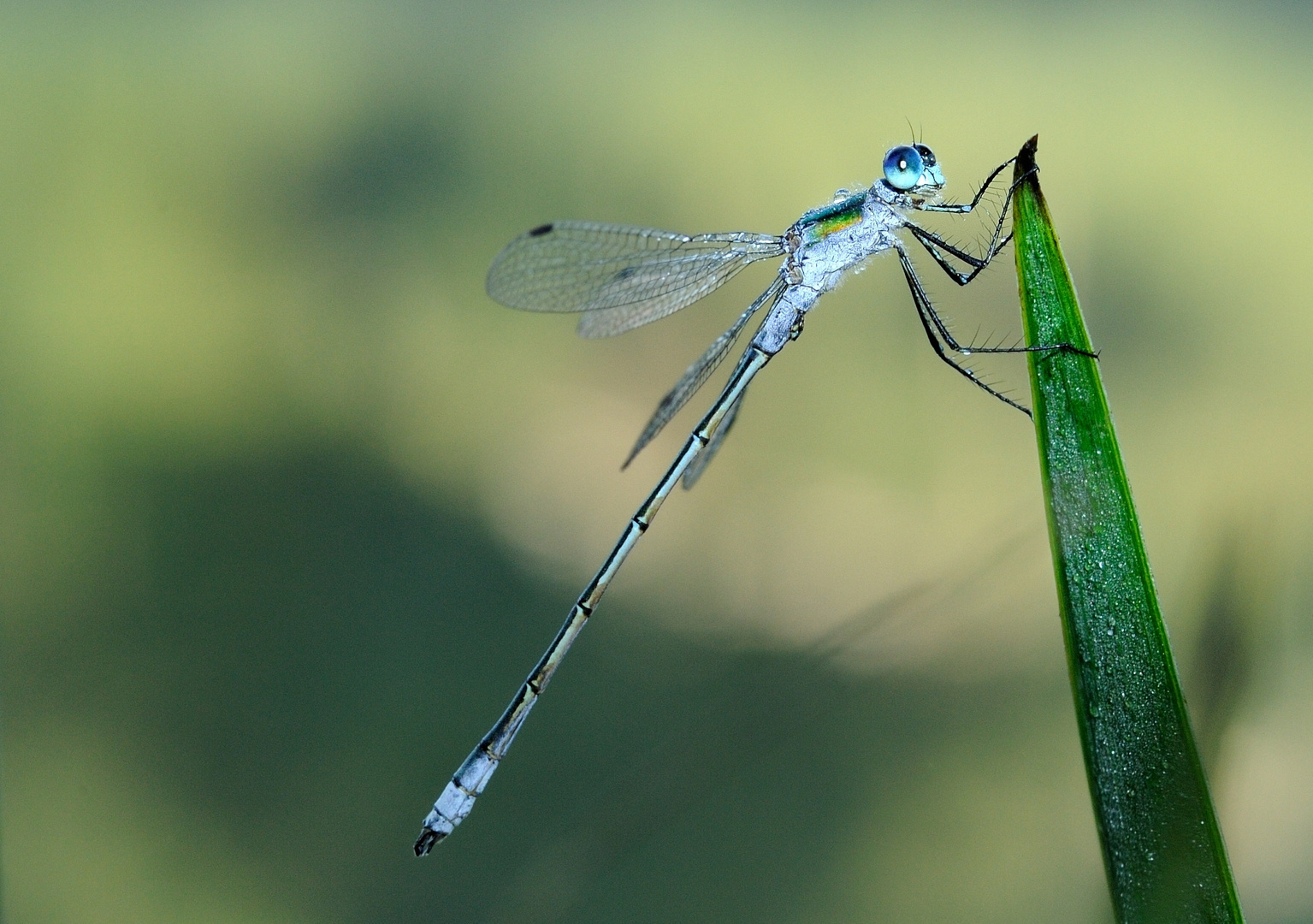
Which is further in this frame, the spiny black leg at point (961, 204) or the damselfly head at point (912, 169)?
the damselfly head at point (912, 169)

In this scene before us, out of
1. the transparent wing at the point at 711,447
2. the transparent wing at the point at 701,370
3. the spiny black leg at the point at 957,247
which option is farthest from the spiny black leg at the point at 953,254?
the transparent wing at the point at 711,447

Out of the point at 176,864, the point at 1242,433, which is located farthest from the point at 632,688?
the point at 1242,433

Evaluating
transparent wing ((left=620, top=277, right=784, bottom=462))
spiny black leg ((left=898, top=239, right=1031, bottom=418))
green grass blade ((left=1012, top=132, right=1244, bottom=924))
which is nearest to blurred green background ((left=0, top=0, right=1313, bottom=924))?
spiny black leg ((left=898, top=239, right=1031, bottom=418))

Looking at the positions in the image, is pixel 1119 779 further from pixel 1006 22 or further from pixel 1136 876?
pixel 1006 22

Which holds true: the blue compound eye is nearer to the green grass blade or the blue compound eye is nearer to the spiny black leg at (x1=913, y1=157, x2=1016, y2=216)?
the spiny black leg at (x1=913, y1=157, x2=1016, y2=216)

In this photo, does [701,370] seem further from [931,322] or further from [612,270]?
[931,322]

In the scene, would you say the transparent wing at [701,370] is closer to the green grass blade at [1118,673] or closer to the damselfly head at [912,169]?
the damselfly head at [912,169]

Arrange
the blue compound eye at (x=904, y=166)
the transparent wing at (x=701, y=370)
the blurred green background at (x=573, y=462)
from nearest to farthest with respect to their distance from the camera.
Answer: the blue compound eye at (x=904, y=166) → the transparent wing at (x=701, y=370) → the blurred green background at (x=573, y=462)
